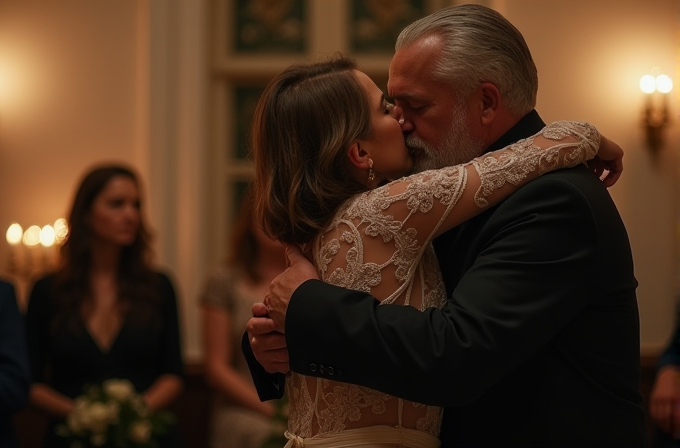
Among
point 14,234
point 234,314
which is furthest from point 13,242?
point 234,314

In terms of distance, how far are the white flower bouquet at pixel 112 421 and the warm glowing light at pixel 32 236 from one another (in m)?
1.71

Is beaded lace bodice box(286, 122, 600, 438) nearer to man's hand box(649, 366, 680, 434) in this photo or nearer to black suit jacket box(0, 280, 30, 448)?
→ man's hand box(649, 366, 680, 434)

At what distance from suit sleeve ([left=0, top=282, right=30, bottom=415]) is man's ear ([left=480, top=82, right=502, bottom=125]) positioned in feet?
6.50

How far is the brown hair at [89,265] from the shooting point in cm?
459

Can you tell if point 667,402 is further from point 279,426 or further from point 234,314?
point 234,314

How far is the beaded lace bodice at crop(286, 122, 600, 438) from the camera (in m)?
1.97

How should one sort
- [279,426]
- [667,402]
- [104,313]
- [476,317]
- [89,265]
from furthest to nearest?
[89,265]
[104,313]
[279,426]
[667,402]
[476,317]

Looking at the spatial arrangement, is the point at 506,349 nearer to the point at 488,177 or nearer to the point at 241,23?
the point at 488,177

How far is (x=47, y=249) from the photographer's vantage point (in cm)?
571

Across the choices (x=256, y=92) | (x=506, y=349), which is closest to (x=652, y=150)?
(x=256, y=92)

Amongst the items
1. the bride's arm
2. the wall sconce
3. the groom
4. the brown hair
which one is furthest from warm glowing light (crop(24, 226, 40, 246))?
the bride's arm

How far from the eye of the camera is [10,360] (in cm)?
344

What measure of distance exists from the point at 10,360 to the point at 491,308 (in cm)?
215

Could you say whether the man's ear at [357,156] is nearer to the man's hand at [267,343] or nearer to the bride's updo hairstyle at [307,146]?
the bride's updo hairstyle at [307,146]
